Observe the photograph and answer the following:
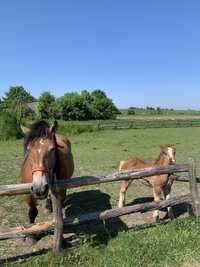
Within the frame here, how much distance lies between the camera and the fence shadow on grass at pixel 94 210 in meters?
6.22

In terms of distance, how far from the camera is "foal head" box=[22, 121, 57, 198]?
468 cm

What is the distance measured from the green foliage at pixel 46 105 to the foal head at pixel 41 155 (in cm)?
6425

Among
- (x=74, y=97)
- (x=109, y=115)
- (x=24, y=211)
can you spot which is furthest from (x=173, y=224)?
(x=109, y=115)

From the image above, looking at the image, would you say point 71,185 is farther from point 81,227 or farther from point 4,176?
point 4,176

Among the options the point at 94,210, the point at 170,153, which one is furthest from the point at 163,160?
the point at 94,210

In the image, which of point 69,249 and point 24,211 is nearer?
point 69,249

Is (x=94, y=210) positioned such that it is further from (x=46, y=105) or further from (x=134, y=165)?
(x=46, y=105)

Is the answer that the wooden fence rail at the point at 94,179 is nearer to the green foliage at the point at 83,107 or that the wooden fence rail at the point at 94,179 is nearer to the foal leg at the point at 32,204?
the foal leg at the point at 32,204

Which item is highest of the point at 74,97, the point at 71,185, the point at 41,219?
the point at 74,97

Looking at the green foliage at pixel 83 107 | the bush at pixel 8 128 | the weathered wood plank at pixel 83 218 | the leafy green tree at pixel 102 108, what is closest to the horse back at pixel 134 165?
the weathered wood plank at pixel 83 218

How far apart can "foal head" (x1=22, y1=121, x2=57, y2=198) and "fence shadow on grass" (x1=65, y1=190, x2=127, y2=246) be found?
158 cm

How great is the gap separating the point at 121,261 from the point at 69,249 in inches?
35.0

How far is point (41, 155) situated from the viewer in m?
4.95

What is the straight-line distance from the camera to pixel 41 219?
7.54 meters
